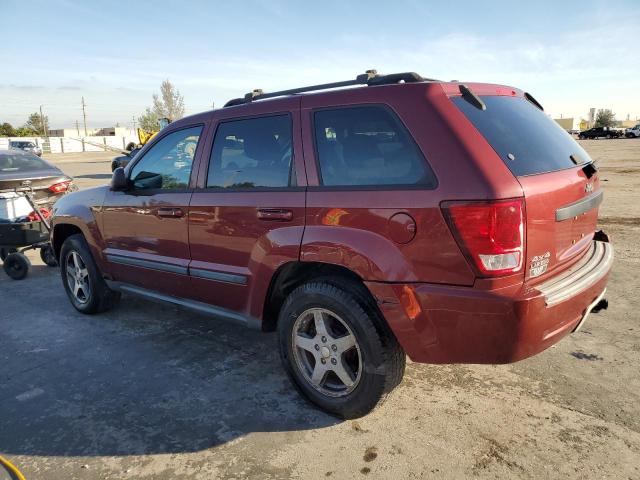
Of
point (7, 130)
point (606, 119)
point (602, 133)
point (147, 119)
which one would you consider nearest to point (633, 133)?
point (602, 133)

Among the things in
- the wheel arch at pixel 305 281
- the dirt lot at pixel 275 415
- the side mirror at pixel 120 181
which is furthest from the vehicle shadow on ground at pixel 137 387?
the side mirror at pixel 120 181

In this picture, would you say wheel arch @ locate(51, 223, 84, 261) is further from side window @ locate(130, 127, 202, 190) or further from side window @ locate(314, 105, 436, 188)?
side window @ locate(314, 105, 436, 188)

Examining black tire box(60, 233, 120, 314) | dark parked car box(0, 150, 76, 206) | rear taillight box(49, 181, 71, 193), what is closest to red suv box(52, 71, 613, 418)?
black tire box(60, 233, 120, 314)

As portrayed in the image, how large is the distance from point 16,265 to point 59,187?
1.47m

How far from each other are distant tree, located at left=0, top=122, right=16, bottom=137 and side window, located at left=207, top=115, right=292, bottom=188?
8899 cm

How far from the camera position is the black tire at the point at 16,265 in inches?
244

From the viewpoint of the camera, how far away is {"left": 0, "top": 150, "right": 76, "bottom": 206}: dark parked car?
670cm

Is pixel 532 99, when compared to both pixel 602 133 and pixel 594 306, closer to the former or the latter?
pixel 594 306

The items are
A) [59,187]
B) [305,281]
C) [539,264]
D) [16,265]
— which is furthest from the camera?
[59,187]

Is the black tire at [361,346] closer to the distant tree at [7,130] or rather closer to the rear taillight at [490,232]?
the rear taillight at [490,232]


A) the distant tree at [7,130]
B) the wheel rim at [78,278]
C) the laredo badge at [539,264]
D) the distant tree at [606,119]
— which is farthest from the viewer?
the distant tree at [606,119]

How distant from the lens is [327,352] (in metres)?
2.92

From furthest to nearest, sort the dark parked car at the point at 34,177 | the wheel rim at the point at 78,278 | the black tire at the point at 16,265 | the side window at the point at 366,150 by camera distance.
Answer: the dark parked car at the point at 34,177, the black tire at the point at 16,265, the wheel rim at the point at 78,278, the side window at the point at 366,150

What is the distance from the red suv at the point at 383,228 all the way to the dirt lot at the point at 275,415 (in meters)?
0.34
